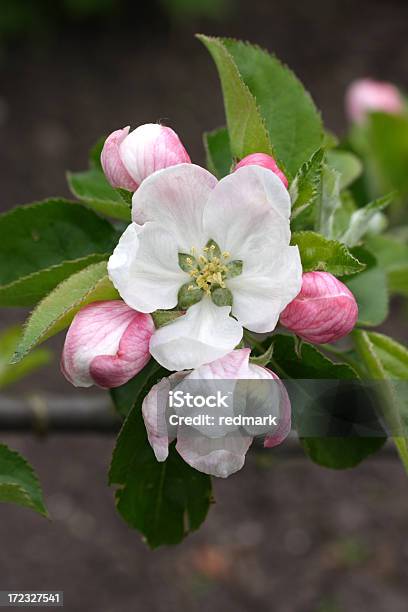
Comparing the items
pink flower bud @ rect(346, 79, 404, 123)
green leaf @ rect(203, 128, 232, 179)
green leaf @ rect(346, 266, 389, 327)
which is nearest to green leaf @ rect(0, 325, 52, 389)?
green leaf @ rect(203, 128, 232, 179)

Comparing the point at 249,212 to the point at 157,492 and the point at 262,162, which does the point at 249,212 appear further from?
the point at 157,492

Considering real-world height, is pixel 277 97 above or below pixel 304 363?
above

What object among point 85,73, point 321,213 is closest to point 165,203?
point 321,213

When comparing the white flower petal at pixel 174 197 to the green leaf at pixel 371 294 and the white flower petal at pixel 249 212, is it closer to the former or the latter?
the white flower petal at pixel 249 212

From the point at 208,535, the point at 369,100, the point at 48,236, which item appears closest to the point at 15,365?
the point at 48,236

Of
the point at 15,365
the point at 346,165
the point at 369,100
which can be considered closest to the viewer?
Result: the point at 346,165

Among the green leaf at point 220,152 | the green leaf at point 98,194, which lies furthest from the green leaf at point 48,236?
the green leaf at point 220,152

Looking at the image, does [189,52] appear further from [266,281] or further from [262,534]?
[266,281]

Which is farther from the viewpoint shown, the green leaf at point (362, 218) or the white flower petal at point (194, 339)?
the green leaf at point (362, 218)
